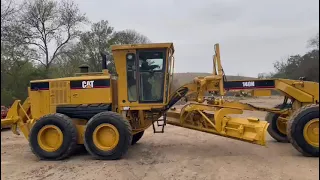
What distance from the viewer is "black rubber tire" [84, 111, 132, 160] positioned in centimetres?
843

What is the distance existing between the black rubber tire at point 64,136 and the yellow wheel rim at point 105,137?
55 cm

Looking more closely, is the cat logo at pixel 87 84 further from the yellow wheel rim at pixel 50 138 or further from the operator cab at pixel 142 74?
the yellow wheel rim at pixel 50 138

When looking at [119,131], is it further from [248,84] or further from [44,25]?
[44,25]

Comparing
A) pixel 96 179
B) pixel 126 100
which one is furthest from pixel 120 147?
pixel 96 179

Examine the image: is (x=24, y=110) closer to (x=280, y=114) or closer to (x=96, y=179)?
(x=96, y=179)

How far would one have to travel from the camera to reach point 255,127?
27.2ft

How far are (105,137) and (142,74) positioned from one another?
1.71 metres

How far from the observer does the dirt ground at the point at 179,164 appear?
6.85 m

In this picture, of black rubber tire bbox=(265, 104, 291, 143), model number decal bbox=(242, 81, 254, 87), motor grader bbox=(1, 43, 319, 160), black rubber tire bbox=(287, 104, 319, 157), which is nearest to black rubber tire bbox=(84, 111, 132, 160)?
motor grader bbox=(1, 43, 319, 160)

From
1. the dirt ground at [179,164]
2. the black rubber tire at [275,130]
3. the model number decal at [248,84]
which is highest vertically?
the model number decal at [248,84]

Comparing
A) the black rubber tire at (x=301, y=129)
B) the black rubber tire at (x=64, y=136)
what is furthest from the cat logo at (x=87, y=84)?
the black rubber tire at (x=301, y=129)

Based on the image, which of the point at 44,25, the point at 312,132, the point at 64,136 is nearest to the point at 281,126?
the point at 312,132

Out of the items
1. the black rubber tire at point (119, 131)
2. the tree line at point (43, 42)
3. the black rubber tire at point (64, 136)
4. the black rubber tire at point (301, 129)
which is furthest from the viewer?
the tree line at point (43, 42)

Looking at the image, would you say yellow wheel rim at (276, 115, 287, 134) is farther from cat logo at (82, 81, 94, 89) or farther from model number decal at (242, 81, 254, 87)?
cat logo at (82, 81, 94, 89)
